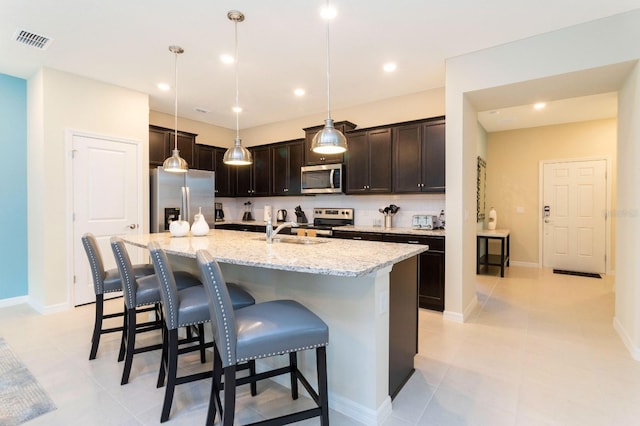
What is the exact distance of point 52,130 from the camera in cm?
366

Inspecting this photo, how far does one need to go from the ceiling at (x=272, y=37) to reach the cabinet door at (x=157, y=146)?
2.22 feet

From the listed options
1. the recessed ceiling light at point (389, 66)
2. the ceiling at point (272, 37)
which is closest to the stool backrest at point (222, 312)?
the ceiling at point (272, 37)

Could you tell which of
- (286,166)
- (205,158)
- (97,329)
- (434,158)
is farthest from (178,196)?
(434,158)

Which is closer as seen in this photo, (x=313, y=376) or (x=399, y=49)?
(x=313, y=376)

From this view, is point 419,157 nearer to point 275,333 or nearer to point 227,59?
point 227,59

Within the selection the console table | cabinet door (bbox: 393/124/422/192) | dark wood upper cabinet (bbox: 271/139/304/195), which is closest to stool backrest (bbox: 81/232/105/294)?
dark wood upper cabinet (bbox: 271/139/304/195)

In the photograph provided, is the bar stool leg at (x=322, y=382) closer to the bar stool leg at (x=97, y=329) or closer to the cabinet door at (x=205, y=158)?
the bar stool leg at (x=97, y=329)

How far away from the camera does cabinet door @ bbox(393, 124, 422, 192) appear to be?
4109 mm

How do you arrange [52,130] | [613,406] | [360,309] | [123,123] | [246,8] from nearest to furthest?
[360,309], [613,406], [246,8], [52,130], [123,123]

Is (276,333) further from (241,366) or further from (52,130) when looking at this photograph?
(52,130)

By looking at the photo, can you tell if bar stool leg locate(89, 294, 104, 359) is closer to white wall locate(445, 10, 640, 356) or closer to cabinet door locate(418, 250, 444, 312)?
cabinet door locate(418, 250, 444, 312)

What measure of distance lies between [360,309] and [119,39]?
3346mm

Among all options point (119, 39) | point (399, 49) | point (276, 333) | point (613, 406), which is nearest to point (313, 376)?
point (276, 333)

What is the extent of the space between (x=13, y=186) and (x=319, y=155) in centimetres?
401
